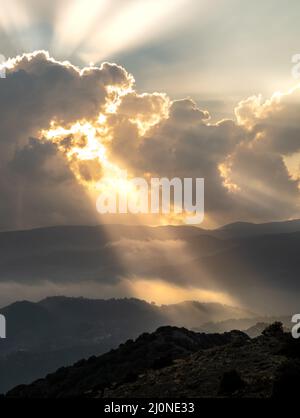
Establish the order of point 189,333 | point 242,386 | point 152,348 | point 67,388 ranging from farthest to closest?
point 189,333, point 152,348, point 67,388, point 242,386

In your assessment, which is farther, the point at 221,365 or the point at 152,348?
the point at 152,348

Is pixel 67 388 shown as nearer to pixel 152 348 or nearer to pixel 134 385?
pixel 152 348

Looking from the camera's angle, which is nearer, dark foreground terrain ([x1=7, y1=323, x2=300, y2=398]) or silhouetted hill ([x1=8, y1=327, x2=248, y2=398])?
dark foreground terrain ([x1=7, y1=323, x2=300, y2=398])

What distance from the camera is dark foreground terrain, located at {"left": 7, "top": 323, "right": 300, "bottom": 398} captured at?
51.9 m

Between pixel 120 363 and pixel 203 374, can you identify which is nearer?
pixel 203 374

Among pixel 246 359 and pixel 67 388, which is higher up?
pixel 246 359

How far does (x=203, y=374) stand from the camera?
59031 mm

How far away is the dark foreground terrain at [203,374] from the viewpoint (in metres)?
51.9

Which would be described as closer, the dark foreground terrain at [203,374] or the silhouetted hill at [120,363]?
the dark foreground terrain at [203,374]

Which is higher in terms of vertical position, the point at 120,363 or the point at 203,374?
the point at 203,374

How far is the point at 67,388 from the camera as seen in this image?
85375 millimetres
